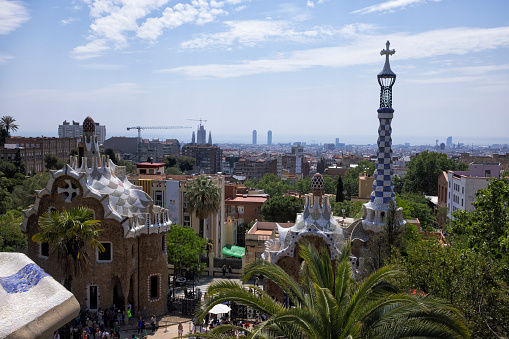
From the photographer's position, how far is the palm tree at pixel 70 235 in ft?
83.8

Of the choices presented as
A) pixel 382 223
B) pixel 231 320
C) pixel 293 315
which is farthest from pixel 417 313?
pixel 382 223

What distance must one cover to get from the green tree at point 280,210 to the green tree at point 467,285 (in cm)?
3803

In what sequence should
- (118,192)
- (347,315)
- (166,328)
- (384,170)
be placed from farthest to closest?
(384,170) → (118,192) → (166,328) → (347,315)

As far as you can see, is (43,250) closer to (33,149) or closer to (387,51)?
(387,51)

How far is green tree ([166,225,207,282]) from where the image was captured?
115 feet

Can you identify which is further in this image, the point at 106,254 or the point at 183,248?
the point at 183,248

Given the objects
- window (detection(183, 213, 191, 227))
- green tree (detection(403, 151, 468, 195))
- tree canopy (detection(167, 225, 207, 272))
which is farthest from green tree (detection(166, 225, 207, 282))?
green tree (detection(403, 151, 468, 195))

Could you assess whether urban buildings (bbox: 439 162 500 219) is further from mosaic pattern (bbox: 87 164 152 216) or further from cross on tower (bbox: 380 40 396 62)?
mosaic pattern (bbox: 87 164 152 216)

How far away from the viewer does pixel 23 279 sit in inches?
168

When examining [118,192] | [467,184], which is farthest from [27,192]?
[467,184]

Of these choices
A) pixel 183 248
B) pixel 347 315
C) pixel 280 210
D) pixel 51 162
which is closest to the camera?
pixel 347 315

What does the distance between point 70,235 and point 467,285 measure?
19.2 metres

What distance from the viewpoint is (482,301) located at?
44.6ft

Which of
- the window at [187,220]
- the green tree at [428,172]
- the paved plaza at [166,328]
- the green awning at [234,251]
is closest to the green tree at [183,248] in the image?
the paved plaza at [166,328]
